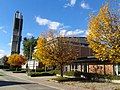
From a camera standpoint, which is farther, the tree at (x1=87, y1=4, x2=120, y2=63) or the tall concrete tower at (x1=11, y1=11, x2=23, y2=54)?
the tall concrete tower at (x1=11, y1=11, x2=23, y2=54)

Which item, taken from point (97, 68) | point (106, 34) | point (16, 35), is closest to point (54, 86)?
point (106, 34)

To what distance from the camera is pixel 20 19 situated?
3656 inches

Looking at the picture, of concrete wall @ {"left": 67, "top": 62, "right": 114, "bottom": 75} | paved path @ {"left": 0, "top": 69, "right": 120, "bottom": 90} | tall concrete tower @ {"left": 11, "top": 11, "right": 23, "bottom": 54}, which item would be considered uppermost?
tall concrete tower @ {"left": 11, "top": 11, "right": 23, "bottom": 54}

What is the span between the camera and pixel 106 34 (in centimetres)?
1761

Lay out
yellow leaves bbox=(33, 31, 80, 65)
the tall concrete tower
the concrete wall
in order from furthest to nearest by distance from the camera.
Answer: the tall concrete tower, the concrete wall, yellow leaves bbox=(33, 31, 80, 65)

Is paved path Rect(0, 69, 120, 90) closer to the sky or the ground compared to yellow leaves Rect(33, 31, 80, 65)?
closer to the ground

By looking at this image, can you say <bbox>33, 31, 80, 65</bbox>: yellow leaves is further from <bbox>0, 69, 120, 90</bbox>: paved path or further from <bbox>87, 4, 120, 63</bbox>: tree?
<bbox>87, 4, 120, 63</bbox>: tree

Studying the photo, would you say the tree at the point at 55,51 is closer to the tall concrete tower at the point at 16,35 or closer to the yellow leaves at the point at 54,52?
the yellow leaves at the point at 54,52

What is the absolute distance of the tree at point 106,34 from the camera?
17047mm

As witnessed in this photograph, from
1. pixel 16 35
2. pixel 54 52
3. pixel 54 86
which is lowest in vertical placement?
pixel 54 86

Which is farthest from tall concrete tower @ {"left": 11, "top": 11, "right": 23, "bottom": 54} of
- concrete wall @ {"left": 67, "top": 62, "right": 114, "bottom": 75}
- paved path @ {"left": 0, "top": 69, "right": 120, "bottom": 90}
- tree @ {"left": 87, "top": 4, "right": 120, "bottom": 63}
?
tree @ {"left": 87, "top": 4, "right": 120, "bottom": 63}

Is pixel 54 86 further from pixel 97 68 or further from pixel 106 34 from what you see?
pixel 97 68

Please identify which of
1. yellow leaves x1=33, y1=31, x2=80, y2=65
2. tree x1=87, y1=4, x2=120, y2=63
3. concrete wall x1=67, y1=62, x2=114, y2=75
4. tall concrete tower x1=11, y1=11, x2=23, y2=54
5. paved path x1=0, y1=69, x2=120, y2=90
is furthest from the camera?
tall concrete tower x1=11, y1=11, x2=23, y2=54

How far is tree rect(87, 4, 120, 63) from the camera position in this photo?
17.0 metres
